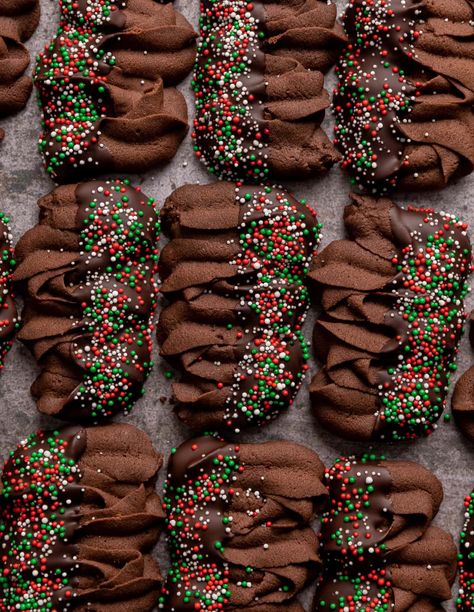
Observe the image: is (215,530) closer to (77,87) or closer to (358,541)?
(358,541)

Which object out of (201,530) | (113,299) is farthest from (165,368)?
(201,530)

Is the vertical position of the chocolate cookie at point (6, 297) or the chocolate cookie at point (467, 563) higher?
the chocolate cookie at point (6, 297)

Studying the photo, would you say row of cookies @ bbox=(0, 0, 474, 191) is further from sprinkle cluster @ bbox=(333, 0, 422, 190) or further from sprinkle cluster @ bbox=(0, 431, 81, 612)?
sprinkle cluster @ bbox=(0, 431, 81, 612)

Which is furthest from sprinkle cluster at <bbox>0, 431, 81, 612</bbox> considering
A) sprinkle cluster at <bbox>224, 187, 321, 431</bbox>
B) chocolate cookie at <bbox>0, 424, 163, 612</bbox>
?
sprinkle cluster at <bbox>224, 187, 321, 431</bbox>

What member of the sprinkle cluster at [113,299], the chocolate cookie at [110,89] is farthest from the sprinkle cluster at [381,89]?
the sprinkle cluster at [113,299]

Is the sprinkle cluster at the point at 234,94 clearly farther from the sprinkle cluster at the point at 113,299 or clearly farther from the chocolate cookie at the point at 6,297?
the chocolate cookie at the point at 6,297
